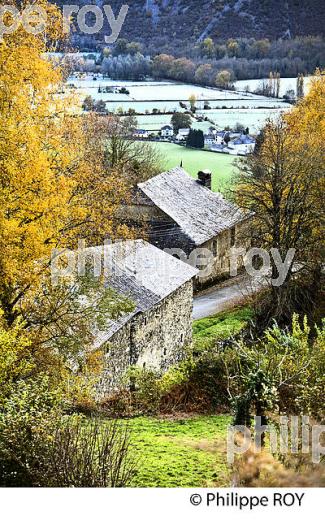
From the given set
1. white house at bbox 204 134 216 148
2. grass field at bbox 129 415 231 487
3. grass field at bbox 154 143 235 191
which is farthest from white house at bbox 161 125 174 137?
grass field at bbox 129 415 231 487

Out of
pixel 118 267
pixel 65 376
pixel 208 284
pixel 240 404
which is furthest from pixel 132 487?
pixel 208 284

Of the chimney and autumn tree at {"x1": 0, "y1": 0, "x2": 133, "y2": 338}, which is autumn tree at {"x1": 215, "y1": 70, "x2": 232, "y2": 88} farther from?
autumn tree at {"x1": 0, "y1": 0, "x2": 133, "y2": 338}

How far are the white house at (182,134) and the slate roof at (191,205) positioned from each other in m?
7.96

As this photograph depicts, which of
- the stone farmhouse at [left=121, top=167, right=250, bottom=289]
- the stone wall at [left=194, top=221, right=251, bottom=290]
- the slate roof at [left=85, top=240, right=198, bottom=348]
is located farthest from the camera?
the stone wall at [left=194, top=221, right=251, bottom=290]

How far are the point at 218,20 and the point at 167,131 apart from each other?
6.80m

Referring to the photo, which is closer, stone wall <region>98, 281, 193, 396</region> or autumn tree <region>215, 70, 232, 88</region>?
stone wall <region>98, 281, 193, 396</region>

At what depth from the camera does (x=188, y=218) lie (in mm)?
33125

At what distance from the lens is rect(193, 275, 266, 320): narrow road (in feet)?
96.1

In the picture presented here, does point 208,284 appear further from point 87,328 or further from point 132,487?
point 132,487

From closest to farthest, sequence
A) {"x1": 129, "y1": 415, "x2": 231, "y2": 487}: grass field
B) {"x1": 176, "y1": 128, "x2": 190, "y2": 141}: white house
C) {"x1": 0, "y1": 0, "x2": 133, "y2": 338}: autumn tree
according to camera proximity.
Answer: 1. {"x1": 129, "y1": 415, "x2": 231, "y2": 487}: grass field
2. {"x1": 0, "y1": 0, "x2": 133, "y2": 338}: autumn tree
3. {"x1": 176, "y1": 128, "x2": 190, "y2": 141}: white house

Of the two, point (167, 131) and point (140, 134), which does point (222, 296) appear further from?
point (167, 131)

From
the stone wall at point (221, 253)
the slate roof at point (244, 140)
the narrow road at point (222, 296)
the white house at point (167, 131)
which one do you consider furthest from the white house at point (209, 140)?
the narrow road at point (222, 296)
